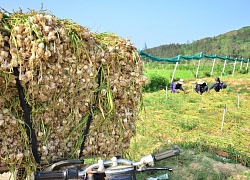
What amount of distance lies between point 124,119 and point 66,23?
3.37 feet

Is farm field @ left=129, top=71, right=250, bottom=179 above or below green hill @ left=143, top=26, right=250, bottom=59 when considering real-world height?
below

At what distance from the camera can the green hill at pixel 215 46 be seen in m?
73.9

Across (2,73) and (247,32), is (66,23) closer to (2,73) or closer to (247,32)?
(2,73)

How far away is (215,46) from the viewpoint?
89750mm

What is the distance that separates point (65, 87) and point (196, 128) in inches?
255

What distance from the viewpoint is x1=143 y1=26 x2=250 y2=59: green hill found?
73.9m

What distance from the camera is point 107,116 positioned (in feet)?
9.70

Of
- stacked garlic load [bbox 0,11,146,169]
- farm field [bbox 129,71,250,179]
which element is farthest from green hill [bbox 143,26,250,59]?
stacked garlic load [bbox 0,11,146,169]

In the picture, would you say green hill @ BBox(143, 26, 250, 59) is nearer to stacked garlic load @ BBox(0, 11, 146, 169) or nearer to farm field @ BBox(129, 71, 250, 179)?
farm field @ BBox(129, 71, 250, 179)

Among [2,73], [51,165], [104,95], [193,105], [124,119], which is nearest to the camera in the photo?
[2,73]

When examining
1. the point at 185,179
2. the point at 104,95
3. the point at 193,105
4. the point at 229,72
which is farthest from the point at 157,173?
the point at 229,72

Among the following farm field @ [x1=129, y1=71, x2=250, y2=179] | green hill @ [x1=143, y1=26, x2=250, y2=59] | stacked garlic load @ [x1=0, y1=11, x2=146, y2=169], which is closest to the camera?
stacked garlic load @ [x1=0, y1=11, x2=146, y2=169]

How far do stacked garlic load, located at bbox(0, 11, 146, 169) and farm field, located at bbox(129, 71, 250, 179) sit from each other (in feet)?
1.81

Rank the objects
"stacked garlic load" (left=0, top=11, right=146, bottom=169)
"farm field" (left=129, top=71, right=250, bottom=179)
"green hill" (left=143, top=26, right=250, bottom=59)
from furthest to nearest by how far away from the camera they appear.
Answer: "green hill" (left=143, top=26, right=250, bottom=59)
"farm field" (left=129, top=71, right=250, bottom=179)
"stacked garlic load" (left=0, top=11, right=146, bottom=169)
